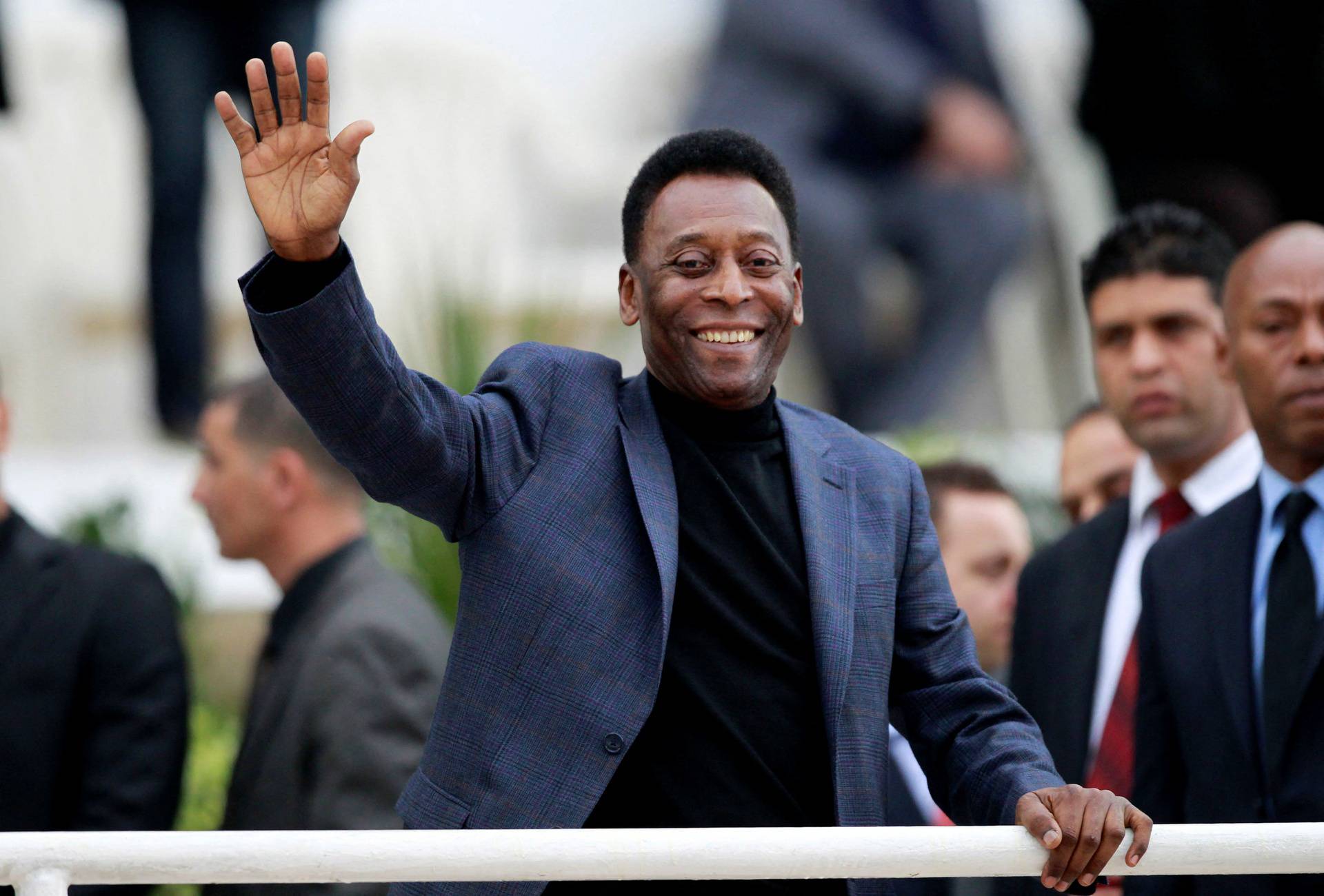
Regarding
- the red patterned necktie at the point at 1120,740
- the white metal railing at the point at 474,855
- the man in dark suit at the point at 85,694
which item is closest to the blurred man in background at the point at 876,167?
the red patterned necktie at the point at 1120,740

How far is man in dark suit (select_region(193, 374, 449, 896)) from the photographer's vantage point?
130 inches

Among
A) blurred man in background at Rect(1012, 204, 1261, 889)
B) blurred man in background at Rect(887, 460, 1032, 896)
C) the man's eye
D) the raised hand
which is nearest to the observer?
the raised hand

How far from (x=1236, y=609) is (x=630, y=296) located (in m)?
1.14

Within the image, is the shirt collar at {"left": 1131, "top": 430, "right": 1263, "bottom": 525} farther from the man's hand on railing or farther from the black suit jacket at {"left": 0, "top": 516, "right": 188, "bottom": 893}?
the black suit jacket at {"left": 0, "top": 516, "right": 188, "bottom": 893}

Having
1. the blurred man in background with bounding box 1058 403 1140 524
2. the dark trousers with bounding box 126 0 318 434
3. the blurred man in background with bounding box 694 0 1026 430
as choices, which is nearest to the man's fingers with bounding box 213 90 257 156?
the blurred man in background with bounding box 1058 403 1140 524

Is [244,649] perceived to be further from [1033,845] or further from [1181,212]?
[1033,845]

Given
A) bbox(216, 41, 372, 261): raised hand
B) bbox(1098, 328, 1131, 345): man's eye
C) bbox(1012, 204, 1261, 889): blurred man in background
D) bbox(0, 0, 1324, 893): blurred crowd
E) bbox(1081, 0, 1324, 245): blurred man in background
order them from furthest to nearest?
bbox(1081, 0, 1324, 245): blurred man in background → bbox(1098, 328, 1131, 345): man's eye → bbox(1012, 204, 1261, 889): blurred man in background → bbox(0, 0, 1324, 893): blurred crowd → bbox(216, 41, 372, 261): raised hand

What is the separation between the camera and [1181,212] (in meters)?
3.87

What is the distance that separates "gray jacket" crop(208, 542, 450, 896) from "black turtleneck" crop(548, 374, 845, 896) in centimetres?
115

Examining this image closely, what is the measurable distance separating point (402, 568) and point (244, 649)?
3.30 ft

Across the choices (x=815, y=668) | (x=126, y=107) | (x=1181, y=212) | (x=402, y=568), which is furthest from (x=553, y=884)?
(x=126, y=107)

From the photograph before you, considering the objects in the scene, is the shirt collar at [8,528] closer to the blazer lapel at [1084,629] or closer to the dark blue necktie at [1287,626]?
the blazer lapel at [1084,629]

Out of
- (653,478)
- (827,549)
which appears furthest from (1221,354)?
(653,478)

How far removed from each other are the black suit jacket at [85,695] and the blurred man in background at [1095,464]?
2.09 metres
